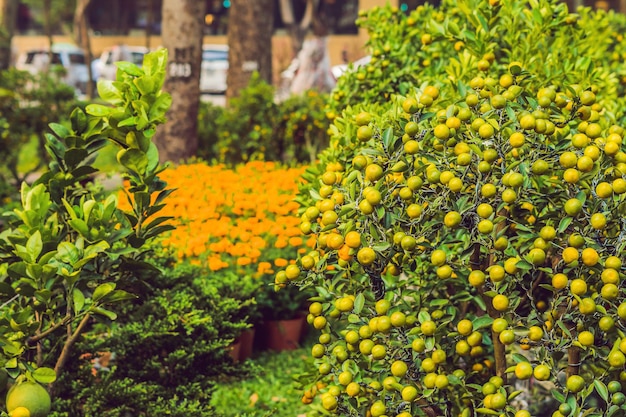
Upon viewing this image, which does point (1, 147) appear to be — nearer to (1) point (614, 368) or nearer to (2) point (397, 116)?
(2) point (397, 116)

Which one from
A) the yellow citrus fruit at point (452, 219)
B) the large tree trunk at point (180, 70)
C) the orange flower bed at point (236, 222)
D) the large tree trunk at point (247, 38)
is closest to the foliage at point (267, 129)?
the large tree trunk at point (180, 70)

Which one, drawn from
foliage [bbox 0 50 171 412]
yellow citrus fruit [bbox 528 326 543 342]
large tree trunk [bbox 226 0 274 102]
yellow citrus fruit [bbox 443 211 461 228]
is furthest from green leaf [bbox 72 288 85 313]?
large tree trunk [bbox 226 0 274 102]

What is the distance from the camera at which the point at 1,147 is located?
10.1 m

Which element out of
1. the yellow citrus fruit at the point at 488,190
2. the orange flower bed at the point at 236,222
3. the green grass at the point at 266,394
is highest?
the yellow citrus fruit at the point at 488,190

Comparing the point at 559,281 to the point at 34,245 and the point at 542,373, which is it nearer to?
the point at 542,373

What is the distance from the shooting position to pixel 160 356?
4.16 m

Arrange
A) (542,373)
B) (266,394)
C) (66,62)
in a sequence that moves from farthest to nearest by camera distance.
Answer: (66,62)
(266,394)
(542,373)

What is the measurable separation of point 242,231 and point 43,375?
10.1 feet

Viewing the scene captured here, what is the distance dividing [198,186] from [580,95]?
437 cm

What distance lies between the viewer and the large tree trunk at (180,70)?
952 cm

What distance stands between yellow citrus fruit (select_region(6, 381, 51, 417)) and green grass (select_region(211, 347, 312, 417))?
1.86 meters

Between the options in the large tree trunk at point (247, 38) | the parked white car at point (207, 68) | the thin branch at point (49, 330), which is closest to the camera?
the thin branch at point (49, 330)

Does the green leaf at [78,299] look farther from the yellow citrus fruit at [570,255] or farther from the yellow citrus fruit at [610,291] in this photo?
the yellow citrus fruit at [610,291]

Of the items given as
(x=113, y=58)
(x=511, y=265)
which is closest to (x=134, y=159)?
(x=511, y=265)
